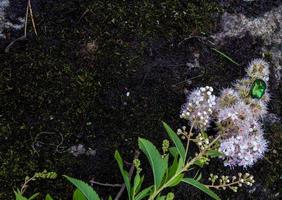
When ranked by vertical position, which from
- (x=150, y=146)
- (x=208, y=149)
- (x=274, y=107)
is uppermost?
(x=150, y=146)

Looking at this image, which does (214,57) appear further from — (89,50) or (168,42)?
(89,50)

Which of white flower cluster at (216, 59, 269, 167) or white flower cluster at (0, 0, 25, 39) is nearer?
white flower cluster at (216, 59, 269, 167)

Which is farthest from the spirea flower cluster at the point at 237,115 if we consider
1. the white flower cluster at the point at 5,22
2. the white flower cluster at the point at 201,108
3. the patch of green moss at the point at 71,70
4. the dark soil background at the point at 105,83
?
the white flower cluster at the point at 5,22

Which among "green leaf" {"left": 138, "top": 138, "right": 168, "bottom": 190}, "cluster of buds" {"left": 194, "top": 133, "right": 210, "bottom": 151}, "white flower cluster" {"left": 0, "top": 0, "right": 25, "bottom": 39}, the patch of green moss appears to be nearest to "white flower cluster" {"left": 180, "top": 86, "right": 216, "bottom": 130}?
"cluster of buds" {"left": 194, "top": 133, "right": 210, "bottom": 151}

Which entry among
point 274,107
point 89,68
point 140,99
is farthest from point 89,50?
point 274,107

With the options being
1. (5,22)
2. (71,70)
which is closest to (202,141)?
(71,70)

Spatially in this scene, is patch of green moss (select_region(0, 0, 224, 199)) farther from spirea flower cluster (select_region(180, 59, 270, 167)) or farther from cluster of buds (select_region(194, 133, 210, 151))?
cluster of buds (select_region(194, 133, 210, 151))
